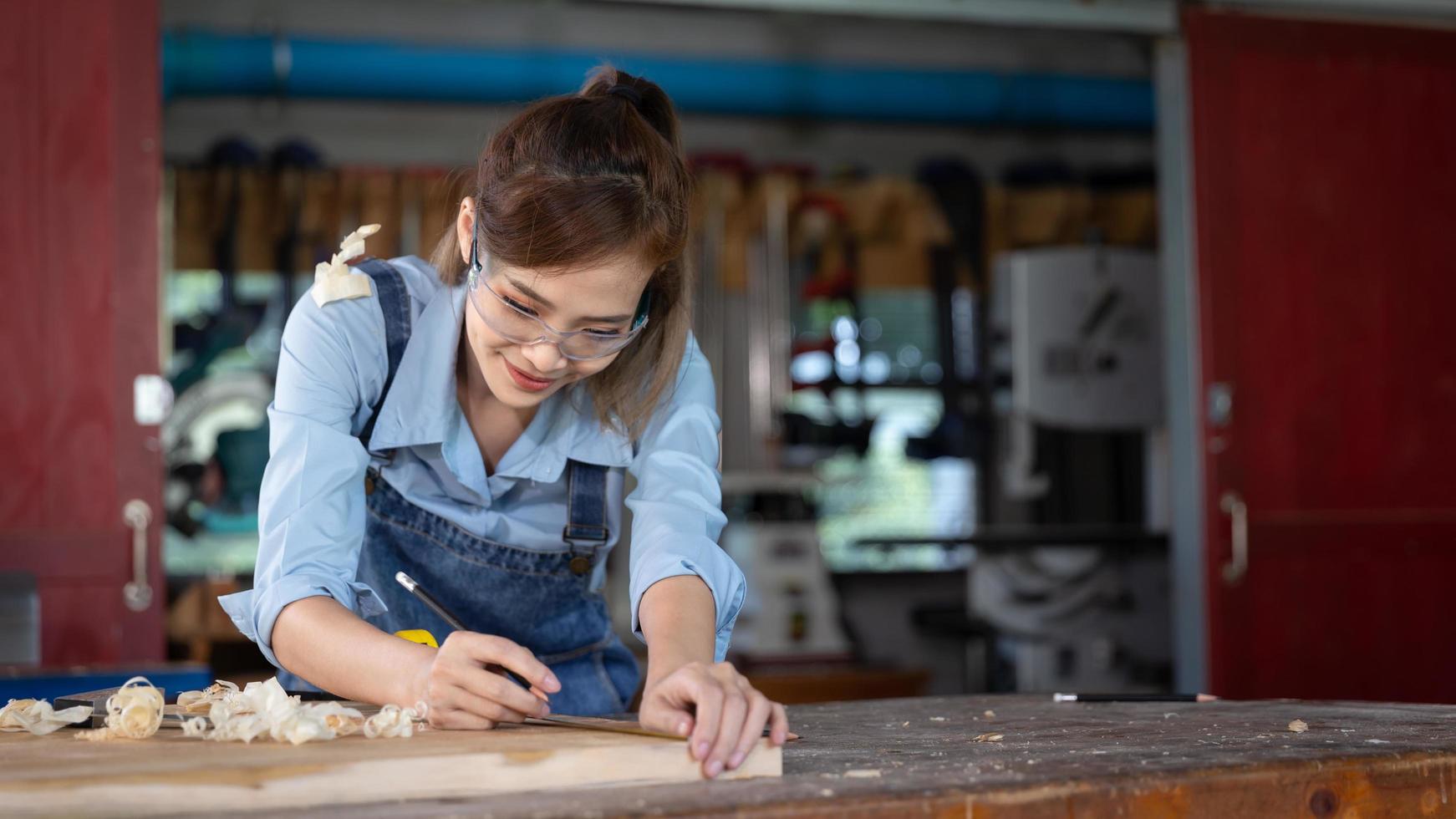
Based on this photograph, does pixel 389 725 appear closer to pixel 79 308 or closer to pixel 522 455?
pixel 522 455

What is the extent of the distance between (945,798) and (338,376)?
0.84 m

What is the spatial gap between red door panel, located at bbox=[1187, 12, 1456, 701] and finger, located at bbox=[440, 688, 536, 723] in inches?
122

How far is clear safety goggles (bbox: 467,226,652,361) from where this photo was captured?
5.02 feet

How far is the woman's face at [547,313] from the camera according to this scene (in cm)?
150

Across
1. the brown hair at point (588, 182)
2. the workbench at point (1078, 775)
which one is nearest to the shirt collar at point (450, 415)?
the brown hair at point (588, 182)

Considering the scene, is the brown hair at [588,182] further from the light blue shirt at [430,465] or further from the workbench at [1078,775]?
the workbench at [1078,775]

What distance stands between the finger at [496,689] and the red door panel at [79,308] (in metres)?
2.33

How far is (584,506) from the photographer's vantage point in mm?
1759

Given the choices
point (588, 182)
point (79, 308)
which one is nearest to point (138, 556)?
point (79, 308)

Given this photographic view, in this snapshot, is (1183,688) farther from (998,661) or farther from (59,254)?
(59,254)

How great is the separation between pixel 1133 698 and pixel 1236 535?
233 cm

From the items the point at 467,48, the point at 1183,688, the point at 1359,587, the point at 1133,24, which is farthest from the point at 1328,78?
the point at 467,48

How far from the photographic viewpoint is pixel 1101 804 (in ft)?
3.51

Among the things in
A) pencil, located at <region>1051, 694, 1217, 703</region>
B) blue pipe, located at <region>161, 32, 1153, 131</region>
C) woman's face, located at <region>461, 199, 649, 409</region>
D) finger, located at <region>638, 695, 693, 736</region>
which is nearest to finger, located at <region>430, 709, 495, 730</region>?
finger, located at <region>638, 695, 693, 736</region>
